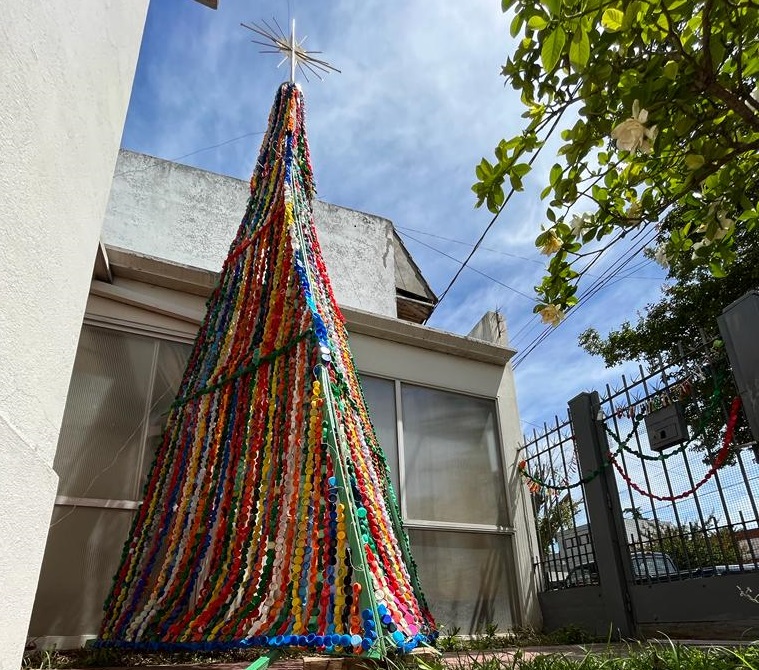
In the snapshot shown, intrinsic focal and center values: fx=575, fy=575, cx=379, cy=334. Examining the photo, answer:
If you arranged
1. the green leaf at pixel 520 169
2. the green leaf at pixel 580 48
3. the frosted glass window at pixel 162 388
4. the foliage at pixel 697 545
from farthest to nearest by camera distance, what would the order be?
the frosted glass window at pixel 162 388 → the foliage at pixel 697 545 → the green leaf at pixel 520 169 → the green leaf at pixel 580 48

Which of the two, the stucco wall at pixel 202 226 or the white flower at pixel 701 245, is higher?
the stucco wall at pixel 202 226

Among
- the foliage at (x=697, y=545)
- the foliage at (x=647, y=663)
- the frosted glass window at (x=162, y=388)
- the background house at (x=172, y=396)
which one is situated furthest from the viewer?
the frosted glass window at (x=162, y=388)

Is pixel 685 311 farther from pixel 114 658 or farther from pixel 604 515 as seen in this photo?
pixel 114 658

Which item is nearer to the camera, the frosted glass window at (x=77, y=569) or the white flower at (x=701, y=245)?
the white flower at (x=701, y=245)

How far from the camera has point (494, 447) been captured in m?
5.27

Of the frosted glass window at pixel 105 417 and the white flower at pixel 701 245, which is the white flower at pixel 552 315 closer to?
the white flower at pixel 701 245

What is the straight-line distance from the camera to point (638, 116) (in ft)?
5.54

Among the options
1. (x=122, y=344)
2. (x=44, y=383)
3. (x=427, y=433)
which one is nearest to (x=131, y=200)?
(x=122, y=344)

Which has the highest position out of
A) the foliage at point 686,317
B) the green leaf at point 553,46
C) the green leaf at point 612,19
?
the foliage at point 686,317

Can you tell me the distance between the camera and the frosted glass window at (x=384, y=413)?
15.3ft

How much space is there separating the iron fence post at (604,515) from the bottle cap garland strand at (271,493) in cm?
196

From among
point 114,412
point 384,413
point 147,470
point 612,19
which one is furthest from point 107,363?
Answer: point 612,19

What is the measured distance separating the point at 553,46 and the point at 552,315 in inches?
42.7

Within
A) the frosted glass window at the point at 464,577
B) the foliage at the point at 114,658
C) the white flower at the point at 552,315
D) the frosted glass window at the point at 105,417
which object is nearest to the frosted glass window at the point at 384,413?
the frosted glass window at the point at 464,577
